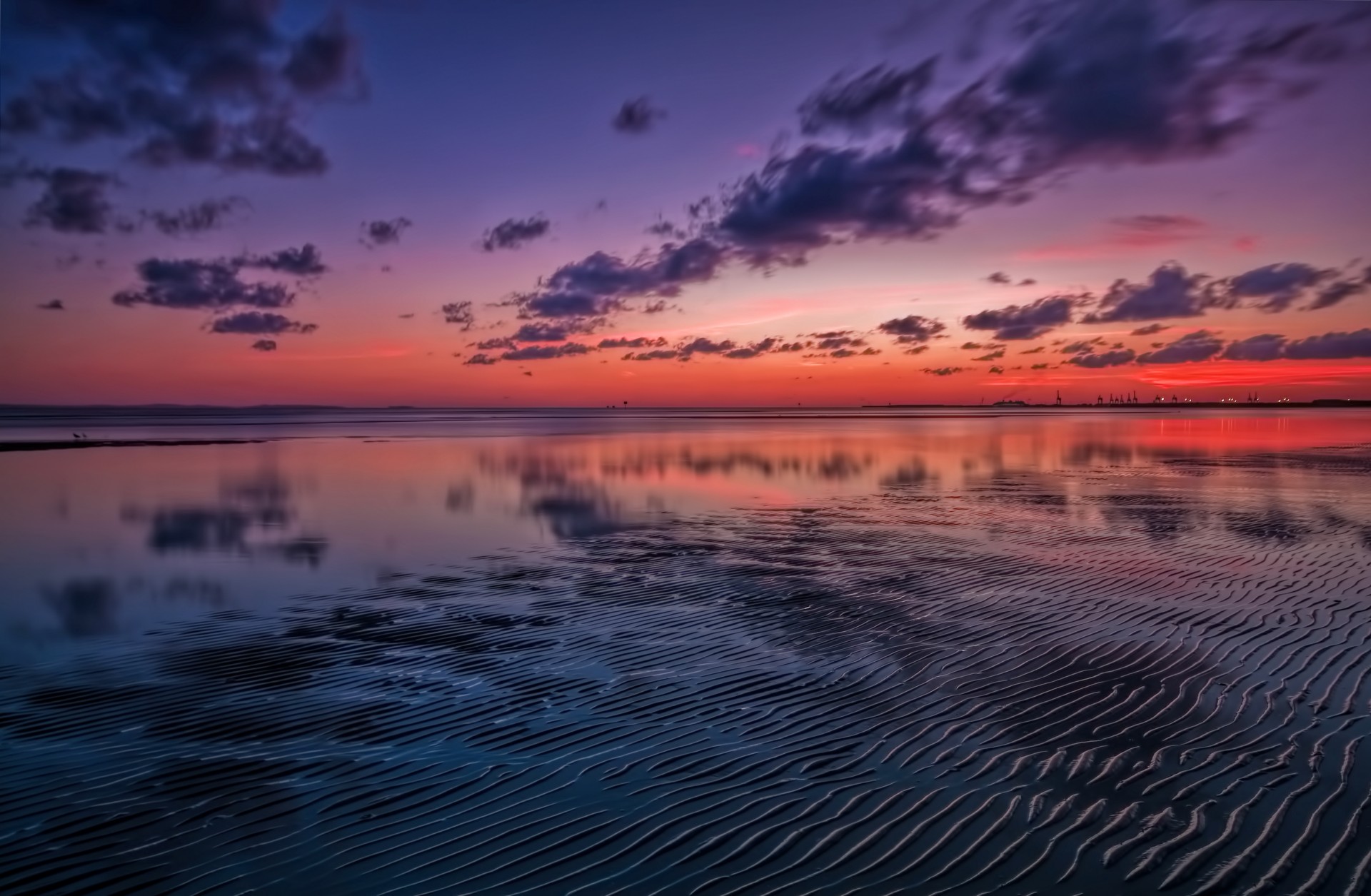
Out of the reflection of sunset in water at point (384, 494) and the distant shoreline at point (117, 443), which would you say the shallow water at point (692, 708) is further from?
the distant shoreline at point (117, 443)

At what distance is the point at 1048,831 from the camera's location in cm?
→ 498

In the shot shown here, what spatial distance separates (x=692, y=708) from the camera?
7117 mm

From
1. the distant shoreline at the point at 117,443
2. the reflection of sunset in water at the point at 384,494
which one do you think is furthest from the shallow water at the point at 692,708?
the distant shoreline at the point at 117,443

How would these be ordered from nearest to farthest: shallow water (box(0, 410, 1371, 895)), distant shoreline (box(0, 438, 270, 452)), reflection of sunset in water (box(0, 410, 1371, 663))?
shallow water (box(0, 410, 1371, 895)) < reflection of sunset in water (box(0, 410, 1371, 663)) < distant shoreline (box(0, 438, 270, 452))

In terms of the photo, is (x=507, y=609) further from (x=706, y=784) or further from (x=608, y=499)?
(x=608, y=499)

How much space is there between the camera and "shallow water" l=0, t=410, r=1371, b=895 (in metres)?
4.79

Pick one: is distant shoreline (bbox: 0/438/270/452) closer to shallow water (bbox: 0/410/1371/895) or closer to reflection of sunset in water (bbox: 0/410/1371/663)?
reflection of sunset in water (bbox: 0/410/1371/663)

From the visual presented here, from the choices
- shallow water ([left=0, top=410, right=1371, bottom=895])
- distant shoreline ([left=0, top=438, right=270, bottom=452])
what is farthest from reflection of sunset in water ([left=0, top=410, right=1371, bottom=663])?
distant shoreline ([left=0, top=438, right=270, bottom=452])

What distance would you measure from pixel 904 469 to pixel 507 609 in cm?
2313

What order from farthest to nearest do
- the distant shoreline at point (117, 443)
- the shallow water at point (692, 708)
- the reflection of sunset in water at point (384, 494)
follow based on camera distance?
1. the distant shoreline at point (117, 443)
2. the reflection of sunset in water at point (384, 494)
3. the shallow water at point (692, 708)

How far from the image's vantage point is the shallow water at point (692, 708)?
189 inches

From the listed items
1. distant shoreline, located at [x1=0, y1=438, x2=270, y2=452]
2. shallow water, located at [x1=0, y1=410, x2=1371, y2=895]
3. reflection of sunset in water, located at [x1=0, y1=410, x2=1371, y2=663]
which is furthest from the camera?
distant shoreline, located at [x1=0, y1=438, x2=270, y2=452]

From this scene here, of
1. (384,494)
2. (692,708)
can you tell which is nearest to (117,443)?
(384,494)

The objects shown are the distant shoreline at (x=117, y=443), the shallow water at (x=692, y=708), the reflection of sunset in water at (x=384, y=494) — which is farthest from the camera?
the distant shoreline at (x=117, y=443)
